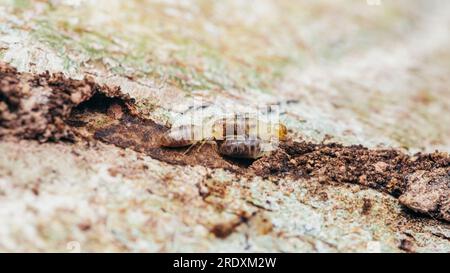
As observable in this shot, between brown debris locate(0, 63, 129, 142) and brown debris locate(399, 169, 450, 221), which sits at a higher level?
brown debris locate(0, 63, 129, 142)

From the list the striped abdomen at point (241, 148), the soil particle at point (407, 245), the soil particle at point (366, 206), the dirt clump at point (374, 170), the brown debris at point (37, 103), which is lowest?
the soil particle at point (407, 245)

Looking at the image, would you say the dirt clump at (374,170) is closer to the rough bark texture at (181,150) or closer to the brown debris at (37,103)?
the rough bark texture at (181,150)

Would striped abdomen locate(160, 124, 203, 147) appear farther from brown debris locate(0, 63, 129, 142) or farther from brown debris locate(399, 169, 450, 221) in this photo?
brown debris locate(399, 169, 450, 221)

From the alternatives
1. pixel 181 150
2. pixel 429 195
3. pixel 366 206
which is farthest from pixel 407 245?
pixel 181 150

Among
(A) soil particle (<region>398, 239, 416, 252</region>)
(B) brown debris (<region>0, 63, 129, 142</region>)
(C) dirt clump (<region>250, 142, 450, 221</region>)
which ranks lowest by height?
(A) soil particle (<region>398, 239, 416, 252</region>)

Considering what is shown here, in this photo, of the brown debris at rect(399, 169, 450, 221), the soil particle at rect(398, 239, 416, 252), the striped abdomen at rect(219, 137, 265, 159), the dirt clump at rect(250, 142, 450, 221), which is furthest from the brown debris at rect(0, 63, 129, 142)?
the brown debris at rect(399, 169, 450, 221)

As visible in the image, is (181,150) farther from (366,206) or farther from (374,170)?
(374,170)

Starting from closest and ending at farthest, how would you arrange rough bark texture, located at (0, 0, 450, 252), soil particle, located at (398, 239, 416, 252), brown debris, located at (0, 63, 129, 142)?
rough bark texture, located at (0, 0, 450, 252) → brown debris, located at (0, 63, 129, 142) → soil particle, located at (398, 239, 416, 252)

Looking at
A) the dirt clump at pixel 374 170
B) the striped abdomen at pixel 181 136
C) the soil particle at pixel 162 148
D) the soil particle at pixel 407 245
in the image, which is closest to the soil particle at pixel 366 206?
the soil particle at pixel 162 148

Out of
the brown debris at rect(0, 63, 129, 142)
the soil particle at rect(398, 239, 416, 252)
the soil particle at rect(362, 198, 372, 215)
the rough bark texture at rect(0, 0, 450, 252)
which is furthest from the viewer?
the soil particle at rect(362, 198, 372, 215)

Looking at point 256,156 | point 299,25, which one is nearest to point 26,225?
point 256,156
